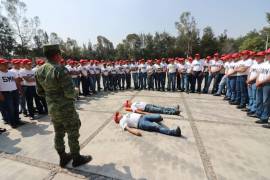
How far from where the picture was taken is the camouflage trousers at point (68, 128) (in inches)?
106

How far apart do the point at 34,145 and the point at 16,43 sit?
124ft

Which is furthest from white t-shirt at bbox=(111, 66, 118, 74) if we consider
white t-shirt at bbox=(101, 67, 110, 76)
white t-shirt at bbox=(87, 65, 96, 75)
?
white t-shirt at bbox=(87, 65, 96, 75)

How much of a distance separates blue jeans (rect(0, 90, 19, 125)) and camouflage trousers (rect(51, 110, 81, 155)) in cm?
291

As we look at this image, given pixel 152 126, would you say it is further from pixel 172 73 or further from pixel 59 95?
pixel 172 73

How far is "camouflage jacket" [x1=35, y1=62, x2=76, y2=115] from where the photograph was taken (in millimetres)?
2529

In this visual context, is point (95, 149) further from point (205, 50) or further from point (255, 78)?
point (205, 50)

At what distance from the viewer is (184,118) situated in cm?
505

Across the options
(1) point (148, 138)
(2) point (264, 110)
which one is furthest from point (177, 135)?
(2) point (264, 110)

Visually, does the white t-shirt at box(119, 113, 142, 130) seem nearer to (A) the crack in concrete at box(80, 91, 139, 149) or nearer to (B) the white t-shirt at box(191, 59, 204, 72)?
(A) the crack in concrete at box(80, 91, 139, 149)

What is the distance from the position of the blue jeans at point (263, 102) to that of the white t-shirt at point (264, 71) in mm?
211

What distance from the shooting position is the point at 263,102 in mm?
4539

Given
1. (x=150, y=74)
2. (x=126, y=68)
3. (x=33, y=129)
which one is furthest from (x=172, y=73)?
(x=33, y=129)

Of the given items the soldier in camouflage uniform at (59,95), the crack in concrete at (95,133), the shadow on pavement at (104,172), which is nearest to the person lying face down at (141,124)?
the crack in concrete at (95,133)

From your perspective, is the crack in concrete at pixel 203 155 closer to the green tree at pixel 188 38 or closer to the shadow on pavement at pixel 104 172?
the shadow on pavement at pixel 104 172
